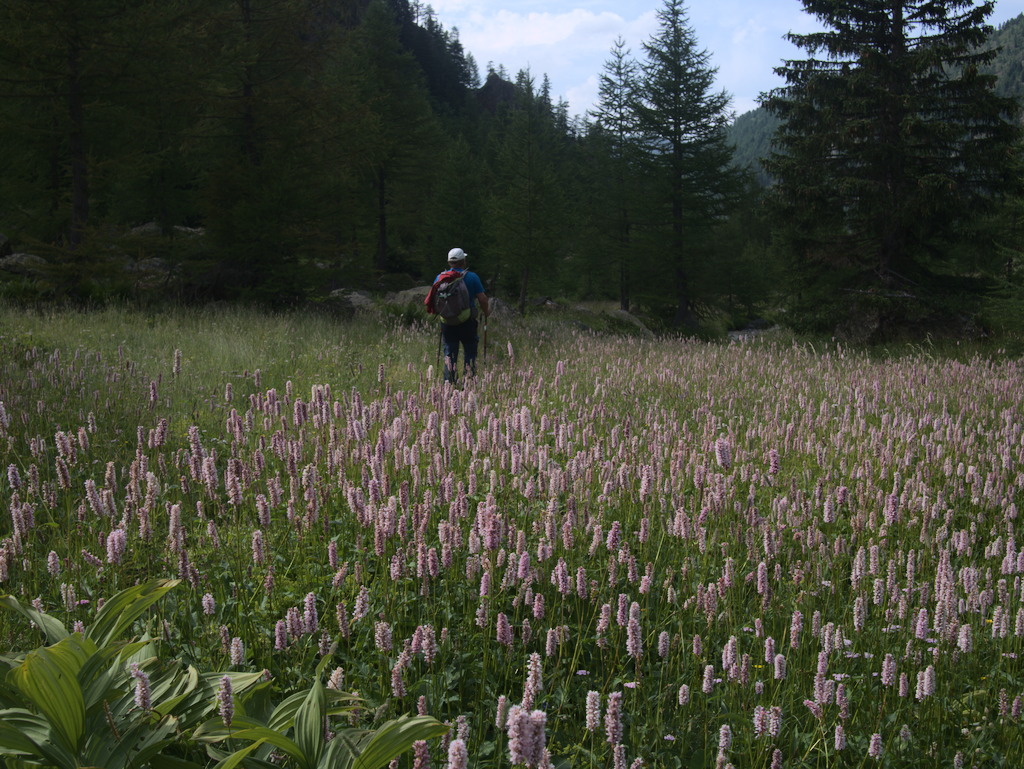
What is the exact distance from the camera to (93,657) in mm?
2117

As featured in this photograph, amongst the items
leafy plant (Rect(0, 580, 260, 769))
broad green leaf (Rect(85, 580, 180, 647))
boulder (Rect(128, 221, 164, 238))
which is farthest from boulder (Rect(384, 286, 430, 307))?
leafy plant (Rect(0, 580, 260, 769))

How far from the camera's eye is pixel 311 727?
1.99 m

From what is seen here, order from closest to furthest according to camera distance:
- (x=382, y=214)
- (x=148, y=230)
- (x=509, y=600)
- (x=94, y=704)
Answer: (x=94, y=704), (x=509, y=600), (x=148, y=230), (x=382, y=214)

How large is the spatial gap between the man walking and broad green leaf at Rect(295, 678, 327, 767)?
7.39 metres

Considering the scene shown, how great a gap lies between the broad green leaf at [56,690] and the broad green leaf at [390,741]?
2.77ft

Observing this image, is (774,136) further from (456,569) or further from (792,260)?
(456,569)

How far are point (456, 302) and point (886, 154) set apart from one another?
44.4 ft

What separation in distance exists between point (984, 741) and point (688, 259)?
27.8 m

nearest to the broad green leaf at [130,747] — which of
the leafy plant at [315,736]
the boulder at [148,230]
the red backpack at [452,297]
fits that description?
the leafy plant at [315,736]

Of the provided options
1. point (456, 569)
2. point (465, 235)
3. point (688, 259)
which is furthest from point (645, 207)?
point (456, 569)

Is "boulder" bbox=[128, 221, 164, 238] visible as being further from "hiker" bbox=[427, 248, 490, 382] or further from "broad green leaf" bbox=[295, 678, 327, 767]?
"broad green leaf" bbox=[295, 678, 327, 767]

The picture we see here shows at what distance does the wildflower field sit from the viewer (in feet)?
7.29

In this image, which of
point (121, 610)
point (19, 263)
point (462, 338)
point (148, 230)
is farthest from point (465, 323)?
point (148, 230)

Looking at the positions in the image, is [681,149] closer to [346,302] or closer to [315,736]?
[346,302]
